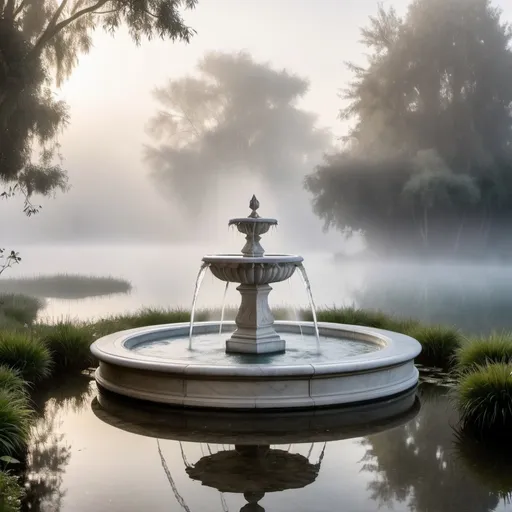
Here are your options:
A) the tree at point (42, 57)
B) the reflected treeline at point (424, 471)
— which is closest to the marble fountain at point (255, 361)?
the reflected treeline at point (424, 471)

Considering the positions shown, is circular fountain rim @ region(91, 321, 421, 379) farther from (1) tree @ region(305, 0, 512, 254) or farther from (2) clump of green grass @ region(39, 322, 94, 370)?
(1) tree @ region(305, 0, 512, 254)

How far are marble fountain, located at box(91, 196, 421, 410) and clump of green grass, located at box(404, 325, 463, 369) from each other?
2.97ft

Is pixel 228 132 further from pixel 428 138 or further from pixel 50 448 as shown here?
pixel 50 448

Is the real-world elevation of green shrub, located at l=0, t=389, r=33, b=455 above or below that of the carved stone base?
below

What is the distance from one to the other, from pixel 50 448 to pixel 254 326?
2.66 meters

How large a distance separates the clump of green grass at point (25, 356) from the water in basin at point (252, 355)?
1.04 metres

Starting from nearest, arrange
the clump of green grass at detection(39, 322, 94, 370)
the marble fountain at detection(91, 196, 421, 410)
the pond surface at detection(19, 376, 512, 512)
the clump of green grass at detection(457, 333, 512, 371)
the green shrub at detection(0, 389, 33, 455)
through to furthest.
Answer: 1. the pond surface at detection(19, 376, 512, 512)
2. the green shrub at detection(0, 389, 33, 455)
3. the marble fountain at detection(91, 196, 421, 410)
4. the clump of green grass at detection(457, 333, 512, 371)
5. the clump of green grass at detection(39, 322, 94, 370)

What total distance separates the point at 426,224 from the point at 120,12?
12201 mm

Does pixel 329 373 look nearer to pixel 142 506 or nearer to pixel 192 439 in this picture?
pixel 192 439

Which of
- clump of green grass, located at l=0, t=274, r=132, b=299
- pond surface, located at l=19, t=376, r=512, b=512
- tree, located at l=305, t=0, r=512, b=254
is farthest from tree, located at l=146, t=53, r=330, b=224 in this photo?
pond surface, located at l=19, t=376, r=512, b=512

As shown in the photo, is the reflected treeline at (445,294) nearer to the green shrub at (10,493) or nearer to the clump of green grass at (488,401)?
the clump of green grass at (488,401)

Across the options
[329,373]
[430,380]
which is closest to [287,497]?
[329,373]

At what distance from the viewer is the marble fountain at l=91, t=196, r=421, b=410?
5375mm

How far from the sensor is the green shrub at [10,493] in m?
3.09
